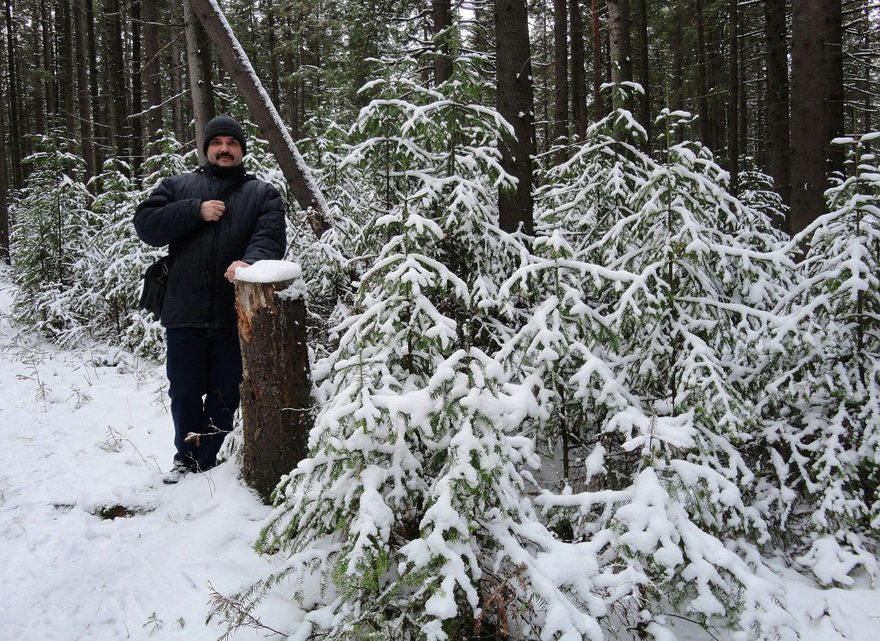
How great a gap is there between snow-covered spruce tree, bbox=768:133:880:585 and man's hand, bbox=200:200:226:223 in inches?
148

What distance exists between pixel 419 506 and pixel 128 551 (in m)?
1.72

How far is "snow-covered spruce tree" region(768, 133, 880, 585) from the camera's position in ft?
10.9

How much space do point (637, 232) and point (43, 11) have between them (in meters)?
25.2

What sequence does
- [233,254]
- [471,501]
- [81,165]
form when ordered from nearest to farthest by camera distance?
[471,501] < [233,254] < [81,165]

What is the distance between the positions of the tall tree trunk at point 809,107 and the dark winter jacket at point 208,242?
21.1 ft

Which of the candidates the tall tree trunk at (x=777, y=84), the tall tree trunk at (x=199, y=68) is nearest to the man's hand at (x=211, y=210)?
the tall tree trunk at (x=199, y=68)

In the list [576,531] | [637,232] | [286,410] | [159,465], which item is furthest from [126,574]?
[637,232]

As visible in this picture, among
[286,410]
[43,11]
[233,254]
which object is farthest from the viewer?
[43,11]

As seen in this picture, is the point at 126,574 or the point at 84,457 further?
the point at 84,457

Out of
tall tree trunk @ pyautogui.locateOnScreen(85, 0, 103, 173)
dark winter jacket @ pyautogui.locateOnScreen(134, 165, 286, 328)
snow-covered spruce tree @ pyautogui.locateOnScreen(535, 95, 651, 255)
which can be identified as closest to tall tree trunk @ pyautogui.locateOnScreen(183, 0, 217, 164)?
dark winter jacket @ pyautogui.locateOnScreen(134, 165, 286, 328)

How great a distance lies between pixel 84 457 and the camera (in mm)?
4578

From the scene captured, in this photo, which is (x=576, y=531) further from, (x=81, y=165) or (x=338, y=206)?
(x=81, y=165)

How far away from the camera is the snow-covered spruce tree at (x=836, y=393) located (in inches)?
130

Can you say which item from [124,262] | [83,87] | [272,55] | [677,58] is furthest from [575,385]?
[677,58]
